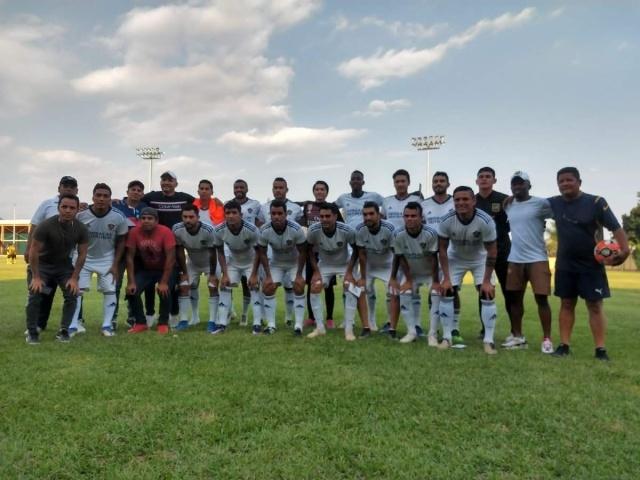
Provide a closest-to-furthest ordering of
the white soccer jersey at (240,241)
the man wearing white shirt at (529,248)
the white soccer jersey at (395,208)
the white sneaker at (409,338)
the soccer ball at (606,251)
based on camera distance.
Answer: the soccer ball at (606,251) → the man wearing white shirt at (529,248) → the white sneaker at (409,338) → the white soccer jersey at (240,241) → the white soccer jersey at (395,208)

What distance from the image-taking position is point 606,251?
586 centimetres

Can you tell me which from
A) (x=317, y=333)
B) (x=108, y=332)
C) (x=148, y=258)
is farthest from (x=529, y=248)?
(x=108, y=332)

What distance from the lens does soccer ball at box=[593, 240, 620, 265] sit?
5.82 m

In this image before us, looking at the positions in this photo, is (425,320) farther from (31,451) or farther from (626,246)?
(31,451)

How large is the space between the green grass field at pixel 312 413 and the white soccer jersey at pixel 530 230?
130cm

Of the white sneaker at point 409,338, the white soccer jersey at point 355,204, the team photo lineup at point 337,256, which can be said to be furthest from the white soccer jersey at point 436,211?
the white sneaker at point 409,338

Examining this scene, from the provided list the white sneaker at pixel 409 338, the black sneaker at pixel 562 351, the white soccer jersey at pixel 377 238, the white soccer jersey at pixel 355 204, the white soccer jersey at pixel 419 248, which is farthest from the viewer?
the white soccer jersey at pixel 355 204

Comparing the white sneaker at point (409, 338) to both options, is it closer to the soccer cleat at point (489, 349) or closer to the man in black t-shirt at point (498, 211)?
the soccer cleat at point (489, 349)

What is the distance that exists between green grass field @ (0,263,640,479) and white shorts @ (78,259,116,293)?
1.52 metres

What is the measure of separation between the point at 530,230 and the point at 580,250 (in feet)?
2.23

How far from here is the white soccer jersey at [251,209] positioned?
9.06 meters

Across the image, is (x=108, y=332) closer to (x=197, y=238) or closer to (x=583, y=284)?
(x=197, y=238)

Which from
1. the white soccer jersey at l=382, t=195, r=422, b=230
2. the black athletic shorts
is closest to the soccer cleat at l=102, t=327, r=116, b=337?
the white soccer jersey at l=382, t=195, r=422, b=230

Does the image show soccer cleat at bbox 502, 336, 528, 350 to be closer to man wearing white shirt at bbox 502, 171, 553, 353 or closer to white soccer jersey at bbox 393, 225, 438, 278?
man wearing white shirt at bbox 502, 171, 553, 353
